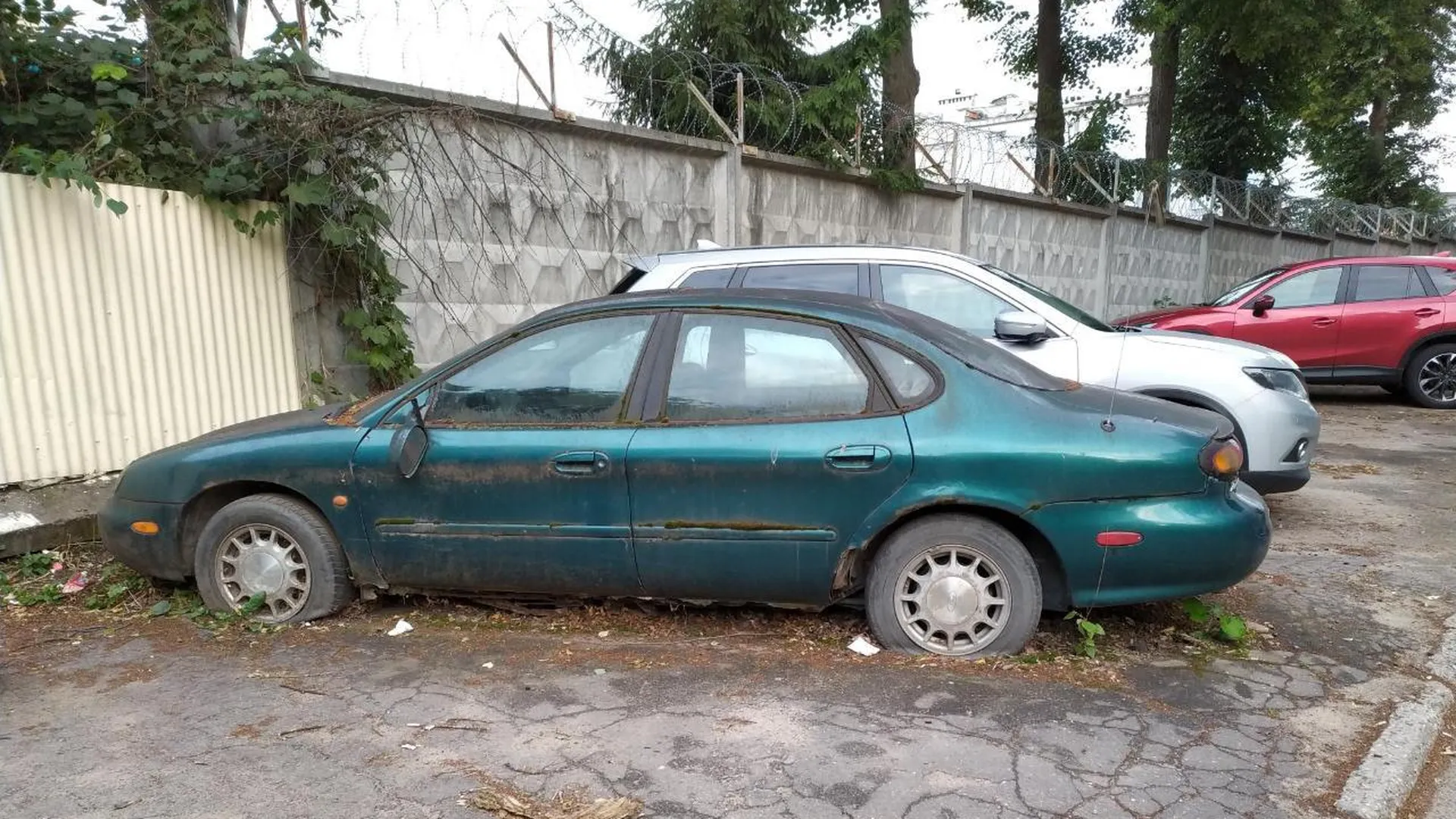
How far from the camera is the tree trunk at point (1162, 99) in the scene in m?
16.3

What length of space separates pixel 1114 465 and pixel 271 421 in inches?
145

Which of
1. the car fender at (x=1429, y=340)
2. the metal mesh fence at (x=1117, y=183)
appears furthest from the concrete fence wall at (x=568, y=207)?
the car fender at (x=1429, y=340)

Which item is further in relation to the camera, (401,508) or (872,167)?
(872,167)

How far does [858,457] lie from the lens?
3396 millimetres

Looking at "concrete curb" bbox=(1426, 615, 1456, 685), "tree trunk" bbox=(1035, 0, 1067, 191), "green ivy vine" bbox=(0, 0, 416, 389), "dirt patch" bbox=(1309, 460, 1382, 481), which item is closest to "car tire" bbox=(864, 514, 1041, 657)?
"concrete curb" bbox=(1426, 615, 1456, 685)

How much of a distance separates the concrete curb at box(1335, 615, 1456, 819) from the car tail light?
97 cm

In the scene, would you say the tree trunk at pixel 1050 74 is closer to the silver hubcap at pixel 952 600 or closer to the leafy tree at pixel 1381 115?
the leafy tree at pixel 1381 115

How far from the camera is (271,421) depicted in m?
4.18

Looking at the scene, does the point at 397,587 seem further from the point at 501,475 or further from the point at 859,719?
the point at 859,719

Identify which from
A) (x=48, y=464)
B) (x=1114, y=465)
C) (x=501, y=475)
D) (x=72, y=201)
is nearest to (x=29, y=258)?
(x=72, y=201)

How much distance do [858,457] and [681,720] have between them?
1154 millimetres

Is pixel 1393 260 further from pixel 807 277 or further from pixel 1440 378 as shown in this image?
pixel 807 277

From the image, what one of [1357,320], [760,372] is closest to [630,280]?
[760,372]

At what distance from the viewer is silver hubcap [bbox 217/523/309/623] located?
3957 mm
